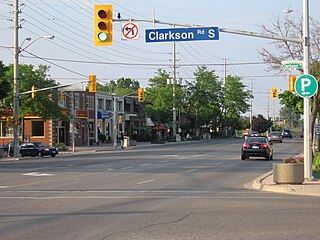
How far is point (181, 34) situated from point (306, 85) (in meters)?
5.16

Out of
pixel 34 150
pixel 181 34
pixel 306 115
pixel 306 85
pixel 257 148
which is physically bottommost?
pixel 34 150

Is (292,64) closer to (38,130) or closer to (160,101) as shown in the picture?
(38,130)

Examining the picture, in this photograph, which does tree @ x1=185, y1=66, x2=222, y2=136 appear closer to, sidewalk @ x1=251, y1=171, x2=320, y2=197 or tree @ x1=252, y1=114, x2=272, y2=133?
tree @ x1=252, y1=114, x2=272, y2=133

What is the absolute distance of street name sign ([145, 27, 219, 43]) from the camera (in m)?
21.7

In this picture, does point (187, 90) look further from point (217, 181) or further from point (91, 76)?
point (217, 181)

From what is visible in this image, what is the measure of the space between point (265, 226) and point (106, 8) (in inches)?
451

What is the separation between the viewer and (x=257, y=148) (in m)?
39.5

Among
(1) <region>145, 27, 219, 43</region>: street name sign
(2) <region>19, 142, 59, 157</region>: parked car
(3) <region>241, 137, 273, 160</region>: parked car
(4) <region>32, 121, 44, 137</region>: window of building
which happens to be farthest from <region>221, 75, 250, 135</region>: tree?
(1) <region>145, 27, 219, 43</region>: street name sign

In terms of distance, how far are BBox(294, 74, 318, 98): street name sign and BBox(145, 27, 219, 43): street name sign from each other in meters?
3.60

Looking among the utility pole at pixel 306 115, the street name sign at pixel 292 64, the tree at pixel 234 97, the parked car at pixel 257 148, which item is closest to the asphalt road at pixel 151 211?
the utility pole at pixel 306 115

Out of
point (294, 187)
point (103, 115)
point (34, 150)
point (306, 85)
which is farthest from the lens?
point (103, 115)

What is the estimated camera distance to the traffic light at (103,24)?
797 inches

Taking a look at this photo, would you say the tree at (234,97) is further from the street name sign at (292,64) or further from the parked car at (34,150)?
the street name sign at (292,64)

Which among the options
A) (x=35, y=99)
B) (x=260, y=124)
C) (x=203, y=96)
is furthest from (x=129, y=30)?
(x=260, y=124)
